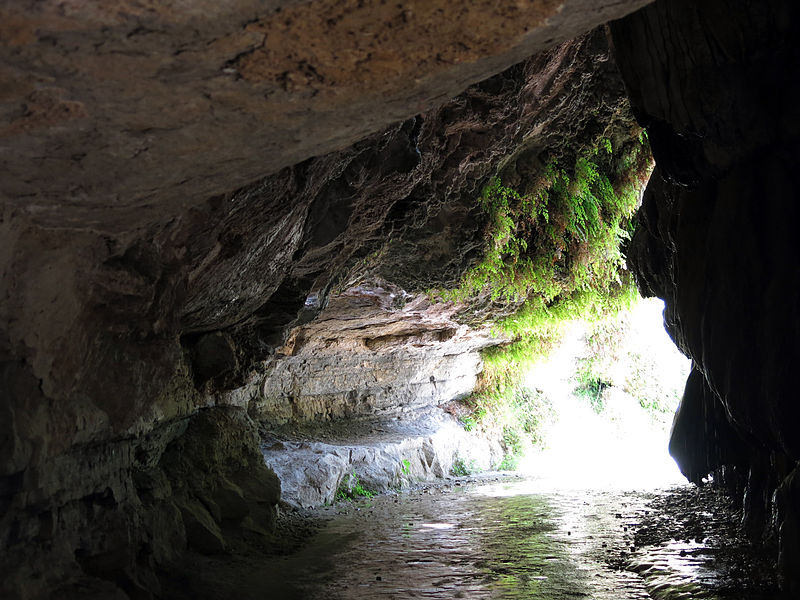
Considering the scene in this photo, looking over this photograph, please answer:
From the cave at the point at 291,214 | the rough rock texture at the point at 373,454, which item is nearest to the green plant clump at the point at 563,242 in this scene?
the cave at the point at 291,214

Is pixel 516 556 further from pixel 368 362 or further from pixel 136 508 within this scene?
pixel 368 362

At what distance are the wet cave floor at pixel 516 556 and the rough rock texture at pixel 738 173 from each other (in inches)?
26.8

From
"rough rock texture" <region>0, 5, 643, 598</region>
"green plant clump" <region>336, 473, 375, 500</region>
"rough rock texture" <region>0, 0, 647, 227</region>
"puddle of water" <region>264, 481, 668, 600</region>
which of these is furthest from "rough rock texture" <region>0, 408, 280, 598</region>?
"green plant clump" <region>336, 473, 375, 500</region>

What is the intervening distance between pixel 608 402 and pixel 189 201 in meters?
19.9

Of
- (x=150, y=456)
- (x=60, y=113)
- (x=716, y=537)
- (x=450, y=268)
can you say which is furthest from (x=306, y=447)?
(x=60, y=113)

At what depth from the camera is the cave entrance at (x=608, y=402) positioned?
49.5 ft

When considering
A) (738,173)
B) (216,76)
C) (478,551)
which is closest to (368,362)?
(478,551)

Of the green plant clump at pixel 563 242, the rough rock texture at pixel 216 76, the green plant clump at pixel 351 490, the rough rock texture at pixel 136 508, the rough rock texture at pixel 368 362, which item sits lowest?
the green plant clump at pixel 351 490

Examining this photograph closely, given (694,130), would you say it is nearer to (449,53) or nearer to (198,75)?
(449,53)

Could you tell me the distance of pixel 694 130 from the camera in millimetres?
4648

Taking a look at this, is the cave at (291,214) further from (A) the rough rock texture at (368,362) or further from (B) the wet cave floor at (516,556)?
(A) the rough rock texture at (368,362)

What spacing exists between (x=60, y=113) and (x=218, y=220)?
2387 mm

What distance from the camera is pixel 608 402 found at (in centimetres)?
2112

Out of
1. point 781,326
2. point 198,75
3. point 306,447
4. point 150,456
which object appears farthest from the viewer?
point 306,447
